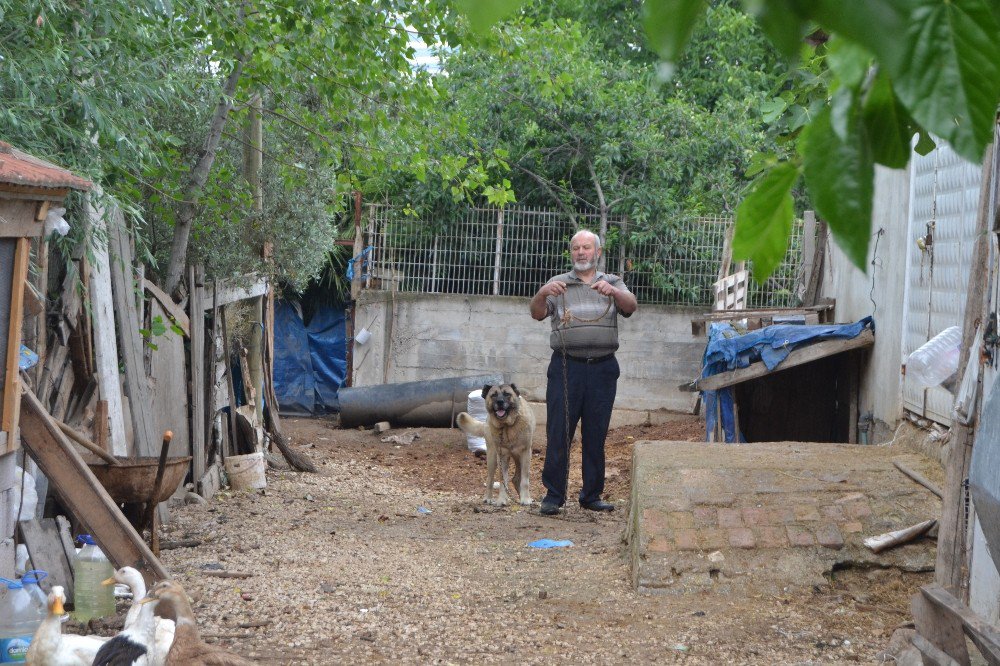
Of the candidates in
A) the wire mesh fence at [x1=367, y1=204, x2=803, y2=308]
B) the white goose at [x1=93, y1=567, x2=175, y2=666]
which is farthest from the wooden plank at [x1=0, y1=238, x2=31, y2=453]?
the wire mesh fence at [x1=367, y1=204, x2=803, y2=308]

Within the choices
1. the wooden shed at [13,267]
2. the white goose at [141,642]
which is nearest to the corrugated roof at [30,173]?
the wooden shed at [13,267]

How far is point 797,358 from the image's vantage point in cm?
758

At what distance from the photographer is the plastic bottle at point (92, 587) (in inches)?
181

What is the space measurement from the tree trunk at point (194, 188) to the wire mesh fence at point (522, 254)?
247 inches

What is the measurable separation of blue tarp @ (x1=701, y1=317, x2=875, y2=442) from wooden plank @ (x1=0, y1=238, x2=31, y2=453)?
519cm

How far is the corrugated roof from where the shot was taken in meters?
3.90

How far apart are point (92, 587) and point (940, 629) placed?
11.7ft

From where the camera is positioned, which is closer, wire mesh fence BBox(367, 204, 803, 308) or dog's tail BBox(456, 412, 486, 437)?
dog's tail BBox(456, 412, 486, 437)

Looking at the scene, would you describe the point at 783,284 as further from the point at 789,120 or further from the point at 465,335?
the point at 789,120

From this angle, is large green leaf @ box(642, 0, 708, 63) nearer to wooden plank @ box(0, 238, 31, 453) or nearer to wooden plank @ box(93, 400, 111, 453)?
wooden plank @ box(0, 238, 31, 453)

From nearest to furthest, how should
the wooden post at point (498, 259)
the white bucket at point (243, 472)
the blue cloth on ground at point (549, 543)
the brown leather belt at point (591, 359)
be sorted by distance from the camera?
the blue cloth on ground at point (549, 543)
the brown leather belt at point (591, 359)
the white bucket at point (243, 472)
the wooden post at point (498, 259)

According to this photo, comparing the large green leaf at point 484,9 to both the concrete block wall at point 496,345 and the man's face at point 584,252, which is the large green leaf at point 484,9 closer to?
the man's face at point 584,252

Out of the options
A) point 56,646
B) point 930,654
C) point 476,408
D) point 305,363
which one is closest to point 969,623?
point 930,654

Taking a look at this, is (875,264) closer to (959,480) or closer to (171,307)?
(959,480)
